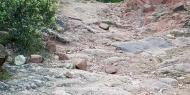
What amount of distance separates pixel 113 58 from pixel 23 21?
1915mm

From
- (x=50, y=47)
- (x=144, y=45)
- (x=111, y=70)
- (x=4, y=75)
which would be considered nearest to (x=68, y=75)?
(x=4, y=75)

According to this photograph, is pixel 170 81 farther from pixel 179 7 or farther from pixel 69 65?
pixel 179 7

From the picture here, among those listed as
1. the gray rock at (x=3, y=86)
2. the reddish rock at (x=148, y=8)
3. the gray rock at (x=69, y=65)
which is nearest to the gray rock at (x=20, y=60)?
the gray rock at (x=69, y=65)

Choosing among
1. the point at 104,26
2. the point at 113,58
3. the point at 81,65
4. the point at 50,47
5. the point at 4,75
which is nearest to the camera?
the point at 4,75

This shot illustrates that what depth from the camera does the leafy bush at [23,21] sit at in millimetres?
8047

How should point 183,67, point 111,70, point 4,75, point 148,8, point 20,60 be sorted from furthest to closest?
point 148,8, point 183,67, point 111,70, point 20,60, point 4,75

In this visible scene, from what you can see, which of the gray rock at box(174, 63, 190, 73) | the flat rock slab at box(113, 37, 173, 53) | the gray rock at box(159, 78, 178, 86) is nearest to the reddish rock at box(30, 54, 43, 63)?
the gray rock at box(159, 78, 178, 86)

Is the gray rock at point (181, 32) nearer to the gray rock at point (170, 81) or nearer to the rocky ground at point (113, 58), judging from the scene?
the rocky ground at point (113, 58)

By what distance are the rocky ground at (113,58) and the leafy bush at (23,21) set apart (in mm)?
504

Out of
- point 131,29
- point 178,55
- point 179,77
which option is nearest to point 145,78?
point 179,77

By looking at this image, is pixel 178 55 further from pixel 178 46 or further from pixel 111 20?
pixel 111 20

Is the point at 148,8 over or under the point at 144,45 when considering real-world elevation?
over

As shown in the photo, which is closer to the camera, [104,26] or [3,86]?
[3,86]

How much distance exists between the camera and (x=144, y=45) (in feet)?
33.7
